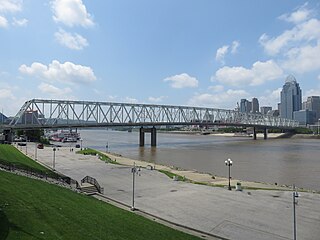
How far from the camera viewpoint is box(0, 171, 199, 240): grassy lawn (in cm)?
1045

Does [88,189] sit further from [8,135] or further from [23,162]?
[8,135]

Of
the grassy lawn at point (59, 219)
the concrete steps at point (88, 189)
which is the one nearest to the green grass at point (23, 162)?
the concrete steps at point (88, 189)

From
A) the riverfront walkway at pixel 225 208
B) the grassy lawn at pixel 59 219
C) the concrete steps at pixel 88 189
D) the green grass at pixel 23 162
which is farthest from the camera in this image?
the green grass at pixel 23 162

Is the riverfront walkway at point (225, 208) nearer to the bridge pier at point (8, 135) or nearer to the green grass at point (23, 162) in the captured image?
the green grass at point (23, 162)

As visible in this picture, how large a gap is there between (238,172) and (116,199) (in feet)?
84.2

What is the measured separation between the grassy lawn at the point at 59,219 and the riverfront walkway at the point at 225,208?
2820mm

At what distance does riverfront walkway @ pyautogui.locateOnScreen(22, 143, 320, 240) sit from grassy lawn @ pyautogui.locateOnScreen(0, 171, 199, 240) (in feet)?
9.25

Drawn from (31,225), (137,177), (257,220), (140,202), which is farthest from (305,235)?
(137,177)

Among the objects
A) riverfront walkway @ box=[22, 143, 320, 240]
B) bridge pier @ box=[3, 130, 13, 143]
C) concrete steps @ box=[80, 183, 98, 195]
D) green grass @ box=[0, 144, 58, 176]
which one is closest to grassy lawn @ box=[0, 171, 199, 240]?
riverfront walkway @ box=[22, 143, 320, 240]

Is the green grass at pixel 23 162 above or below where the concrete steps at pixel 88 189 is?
above

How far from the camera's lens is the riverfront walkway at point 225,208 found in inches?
628

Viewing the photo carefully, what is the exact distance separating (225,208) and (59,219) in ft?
36.2

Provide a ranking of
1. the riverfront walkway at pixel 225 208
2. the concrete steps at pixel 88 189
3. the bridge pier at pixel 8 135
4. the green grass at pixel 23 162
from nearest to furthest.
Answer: the riverfront walkway at pixel 225 208 < the concrete steps at pixel 88 189 < the green grass at pixel 23 162 < the bridge pier at pixel 8 135

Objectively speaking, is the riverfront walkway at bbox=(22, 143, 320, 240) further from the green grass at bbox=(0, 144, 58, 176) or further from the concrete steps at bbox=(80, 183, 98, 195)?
the green grass at bbox=(0, 144, 58, 176)
